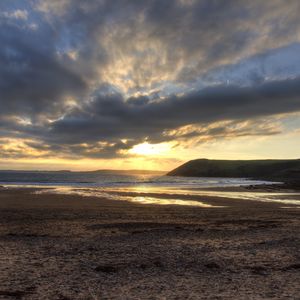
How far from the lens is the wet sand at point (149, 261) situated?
7.36 metres

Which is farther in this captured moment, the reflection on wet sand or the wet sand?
the reflection on wet sand

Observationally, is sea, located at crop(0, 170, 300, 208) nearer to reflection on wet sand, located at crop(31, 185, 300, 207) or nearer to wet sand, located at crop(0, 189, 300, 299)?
reflection on wet sand, located at crop(31, 185, 300, 207)

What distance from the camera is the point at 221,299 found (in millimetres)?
6883

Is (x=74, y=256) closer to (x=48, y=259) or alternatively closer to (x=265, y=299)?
(x=48, y=259)

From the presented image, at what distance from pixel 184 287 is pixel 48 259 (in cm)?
428

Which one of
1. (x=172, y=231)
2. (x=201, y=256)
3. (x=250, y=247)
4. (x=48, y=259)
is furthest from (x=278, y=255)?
(x=48, y=259)

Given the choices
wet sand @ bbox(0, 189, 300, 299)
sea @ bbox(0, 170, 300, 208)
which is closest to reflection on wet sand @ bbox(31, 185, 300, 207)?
sea @ bbox(0, 170, 300, 208)

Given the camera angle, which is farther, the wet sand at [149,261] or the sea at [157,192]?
the sea at [157,192]

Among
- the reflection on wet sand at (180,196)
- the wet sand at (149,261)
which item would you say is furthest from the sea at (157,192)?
the wet sand at (149,261)

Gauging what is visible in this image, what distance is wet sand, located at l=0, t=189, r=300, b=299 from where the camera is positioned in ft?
24.2

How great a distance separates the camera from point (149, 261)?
32.4 ft

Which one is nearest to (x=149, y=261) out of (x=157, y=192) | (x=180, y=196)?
(x=180, y=196)

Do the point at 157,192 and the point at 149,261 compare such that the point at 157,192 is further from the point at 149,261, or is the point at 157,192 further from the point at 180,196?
the point at 149,261

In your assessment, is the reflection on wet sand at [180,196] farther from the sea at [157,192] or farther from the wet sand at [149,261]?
the wet sand at [149,261]
